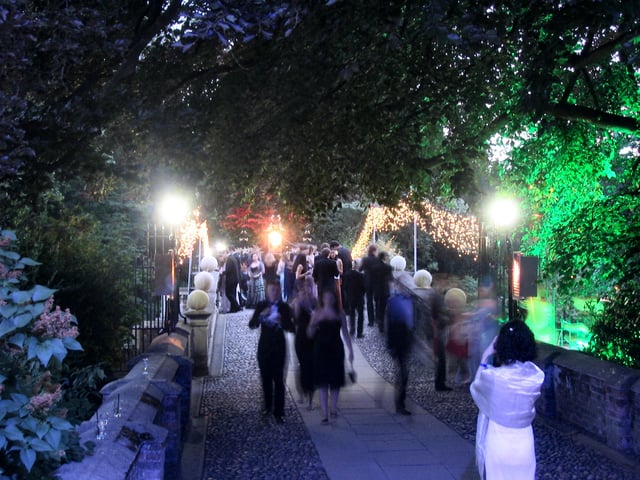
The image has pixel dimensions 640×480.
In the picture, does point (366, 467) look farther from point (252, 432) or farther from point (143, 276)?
point (143, 276)

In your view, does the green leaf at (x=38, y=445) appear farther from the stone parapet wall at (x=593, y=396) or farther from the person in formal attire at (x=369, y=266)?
the person in formal attire at (x=369, y=266)

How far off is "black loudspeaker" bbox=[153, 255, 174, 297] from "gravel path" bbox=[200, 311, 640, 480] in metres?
1.82

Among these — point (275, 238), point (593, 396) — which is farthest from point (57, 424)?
point (275, 238)

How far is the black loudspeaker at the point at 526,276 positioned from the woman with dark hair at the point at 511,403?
567 centimetres

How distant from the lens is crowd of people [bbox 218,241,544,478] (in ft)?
16.4

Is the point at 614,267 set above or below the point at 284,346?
above

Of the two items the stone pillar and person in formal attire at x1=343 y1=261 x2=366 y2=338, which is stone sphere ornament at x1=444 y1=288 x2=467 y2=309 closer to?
person in formal attire at x1=343 y1=261 x2=366 y2=338

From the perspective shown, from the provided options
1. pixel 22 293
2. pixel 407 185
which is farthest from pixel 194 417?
pixel 22 293

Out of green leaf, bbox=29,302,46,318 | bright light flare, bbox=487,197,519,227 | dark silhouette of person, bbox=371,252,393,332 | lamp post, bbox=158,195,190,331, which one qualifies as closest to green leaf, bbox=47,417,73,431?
green leaf, bbox=29,302,46,318

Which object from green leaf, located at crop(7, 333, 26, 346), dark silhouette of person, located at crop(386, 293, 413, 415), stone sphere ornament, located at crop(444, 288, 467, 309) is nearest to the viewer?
green leaf, located at crop(7, 333, 26, 346)

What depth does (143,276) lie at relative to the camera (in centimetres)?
1244

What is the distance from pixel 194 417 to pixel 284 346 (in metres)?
1.71

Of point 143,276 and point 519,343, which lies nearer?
point 519,343

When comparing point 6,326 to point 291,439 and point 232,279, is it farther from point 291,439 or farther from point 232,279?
point 232,279
